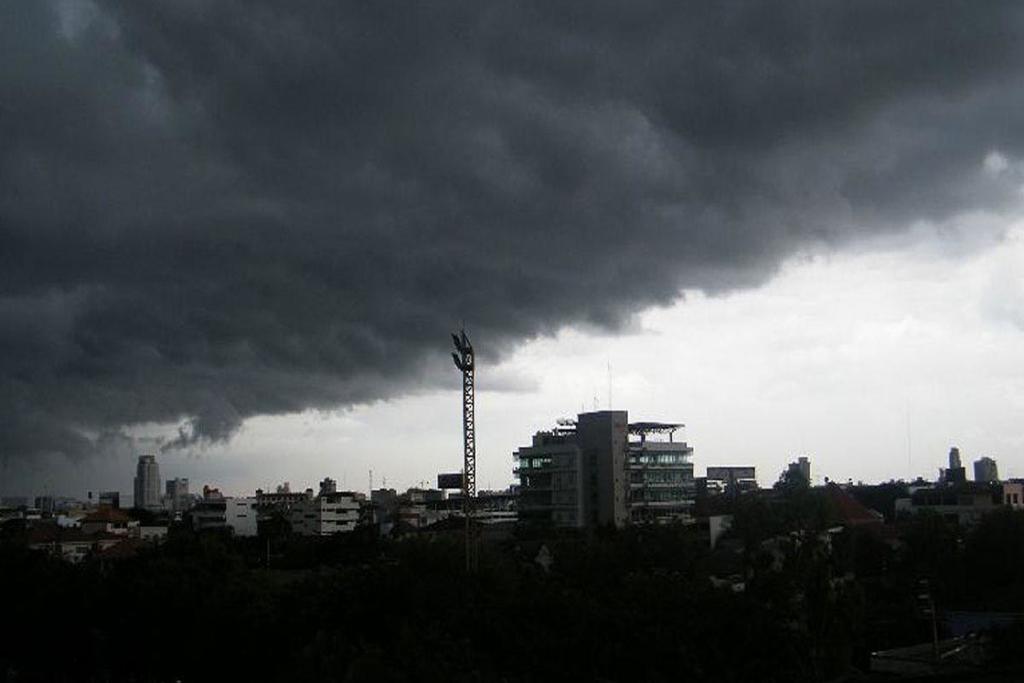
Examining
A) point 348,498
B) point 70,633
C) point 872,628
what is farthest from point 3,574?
point 348,498

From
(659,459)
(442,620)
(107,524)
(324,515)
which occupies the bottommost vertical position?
(442,620)

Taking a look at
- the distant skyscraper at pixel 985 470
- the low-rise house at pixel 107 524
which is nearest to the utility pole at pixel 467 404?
the low-rise house at pixel 107 524

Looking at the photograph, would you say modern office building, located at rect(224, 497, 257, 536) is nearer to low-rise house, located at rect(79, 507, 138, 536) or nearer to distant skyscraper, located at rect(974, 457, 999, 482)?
low-rise house, located at rect(79, 507, 138, 536)

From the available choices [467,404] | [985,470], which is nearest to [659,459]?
[467,404]

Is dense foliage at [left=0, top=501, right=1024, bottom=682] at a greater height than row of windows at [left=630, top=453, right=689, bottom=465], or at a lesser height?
lesser

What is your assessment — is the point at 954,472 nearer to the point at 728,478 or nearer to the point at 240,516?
the point at 728,478

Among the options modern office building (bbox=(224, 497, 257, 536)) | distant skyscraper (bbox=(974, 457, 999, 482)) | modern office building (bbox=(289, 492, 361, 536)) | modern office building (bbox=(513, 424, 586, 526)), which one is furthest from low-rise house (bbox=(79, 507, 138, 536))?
distant skyscraper (bbox=(974, 457, 999, 482))

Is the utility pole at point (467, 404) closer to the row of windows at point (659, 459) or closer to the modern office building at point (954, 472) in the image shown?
the row of windows at point (659, 459)

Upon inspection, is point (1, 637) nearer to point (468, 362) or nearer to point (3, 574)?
point (3, 574)
